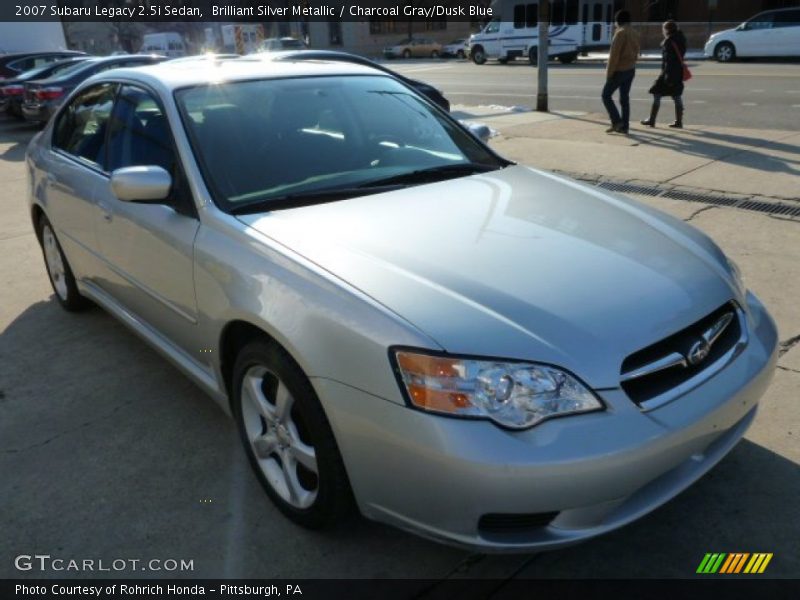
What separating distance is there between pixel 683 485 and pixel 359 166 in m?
1.91

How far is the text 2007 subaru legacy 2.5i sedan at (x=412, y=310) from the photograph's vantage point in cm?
199

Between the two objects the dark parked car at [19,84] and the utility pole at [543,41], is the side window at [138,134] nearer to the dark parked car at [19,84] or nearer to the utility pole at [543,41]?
the utility pole at [543,41]

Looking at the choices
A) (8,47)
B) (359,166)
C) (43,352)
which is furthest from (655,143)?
(8,47)

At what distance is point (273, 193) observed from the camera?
9.56 ft

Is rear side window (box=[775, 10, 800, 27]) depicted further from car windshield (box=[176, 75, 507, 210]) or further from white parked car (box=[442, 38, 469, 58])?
car windshield (box=[176, 75, 507, 210])

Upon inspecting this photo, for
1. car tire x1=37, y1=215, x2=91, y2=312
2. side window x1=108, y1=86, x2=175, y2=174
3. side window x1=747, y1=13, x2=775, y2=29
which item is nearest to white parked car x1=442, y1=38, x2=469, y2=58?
side window x1=747, y1=13, x2=775, y2=29

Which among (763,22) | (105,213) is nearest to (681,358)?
(105,213)

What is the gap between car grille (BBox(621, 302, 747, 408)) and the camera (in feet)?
6.81

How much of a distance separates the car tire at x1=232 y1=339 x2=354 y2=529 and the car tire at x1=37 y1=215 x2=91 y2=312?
238 cm

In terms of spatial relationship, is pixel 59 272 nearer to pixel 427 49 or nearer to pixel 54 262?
pixel 54 262

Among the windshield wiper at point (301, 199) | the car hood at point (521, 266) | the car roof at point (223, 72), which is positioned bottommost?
the car hood at point (521, 266)

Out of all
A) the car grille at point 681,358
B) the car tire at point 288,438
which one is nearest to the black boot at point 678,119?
the car grille at point 681,358

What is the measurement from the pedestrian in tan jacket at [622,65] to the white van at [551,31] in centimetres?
1856

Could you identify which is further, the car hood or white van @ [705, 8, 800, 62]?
white van @ [705, 8, 800, 62]
